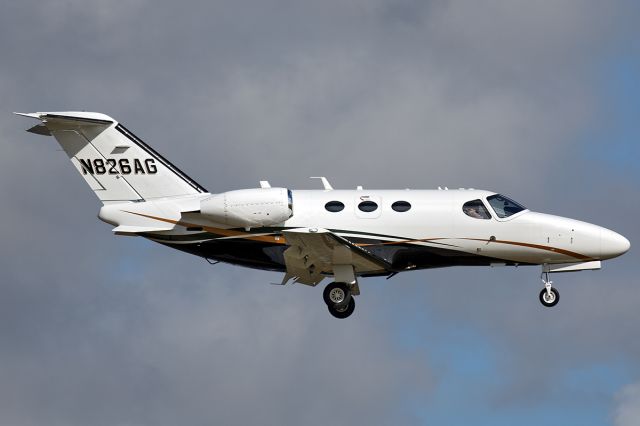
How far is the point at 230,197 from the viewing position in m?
29.1

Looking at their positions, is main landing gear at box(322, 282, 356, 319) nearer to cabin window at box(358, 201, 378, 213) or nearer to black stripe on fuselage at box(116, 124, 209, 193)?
cabin window at box(358, 201, 378, 213)

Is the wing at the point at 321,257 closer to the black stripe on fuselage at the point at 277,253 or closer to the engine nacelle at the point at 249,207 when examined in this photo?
the black stripe on fuselage at the point at 277,253

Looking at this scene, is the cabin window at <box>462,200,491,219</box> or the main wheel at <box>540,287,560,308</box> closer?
the cabin window at <box>462,200,491,219</box>

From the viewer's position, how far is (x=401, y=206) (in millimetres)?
30047

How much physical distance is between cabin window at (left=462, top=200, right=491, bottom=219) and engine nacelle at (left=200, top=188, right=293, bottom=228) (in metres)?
4.95

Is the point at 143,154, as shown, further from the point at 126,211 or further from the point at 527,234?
the point at 527,234

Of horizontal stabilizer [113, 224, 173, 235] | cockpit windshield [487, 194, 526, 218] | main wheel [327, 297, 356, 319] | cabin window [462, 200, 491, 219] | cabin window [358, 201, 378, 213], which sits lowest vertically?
main wheel [327, 297, 356, 319]

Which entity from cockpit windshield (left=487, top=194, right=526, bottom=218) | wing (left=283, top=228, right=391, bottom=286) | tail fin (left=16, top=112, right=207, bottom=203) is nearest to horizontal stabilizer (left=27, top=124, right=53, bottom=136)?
tail fin (left=16, top=112, right=207, bottom=203)

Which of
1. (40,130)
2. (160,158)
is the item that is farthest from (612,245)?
(40,130)

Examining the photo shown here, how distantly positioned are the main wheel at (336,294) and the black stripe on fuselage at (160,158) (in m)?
4.77

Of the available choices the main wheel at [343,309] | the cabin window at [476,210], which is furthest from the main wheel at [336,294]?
the cabin window at [476,210]

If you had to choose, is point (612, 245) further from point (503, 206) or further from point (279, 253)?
point (279, 253)

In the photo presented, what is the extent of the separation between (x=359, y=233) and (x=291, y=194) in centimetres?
215

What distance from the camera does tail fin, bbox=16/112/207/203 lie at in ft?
101
